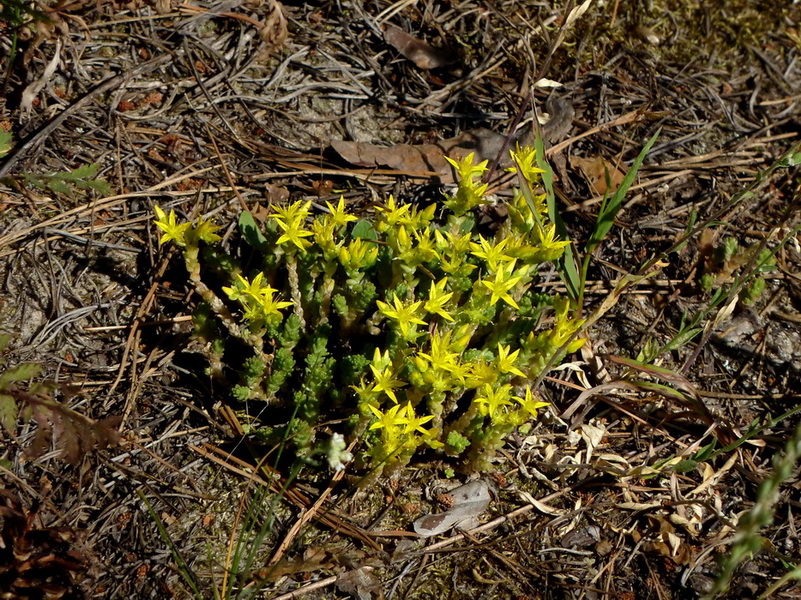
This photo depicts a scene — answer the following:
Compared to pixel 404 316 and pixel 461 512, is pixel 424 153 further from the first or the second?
pixel 461 512

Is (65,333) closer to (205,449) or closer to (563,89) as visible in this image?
(205,449)

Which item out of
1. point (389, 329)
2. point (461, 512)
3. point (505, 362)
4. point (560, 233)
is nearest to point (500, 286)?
point (505, 362)

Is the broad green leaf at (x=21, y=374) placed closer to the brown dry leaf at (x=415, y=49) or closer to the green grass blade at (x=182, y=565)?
the green grass blade at (x=182, y=565)

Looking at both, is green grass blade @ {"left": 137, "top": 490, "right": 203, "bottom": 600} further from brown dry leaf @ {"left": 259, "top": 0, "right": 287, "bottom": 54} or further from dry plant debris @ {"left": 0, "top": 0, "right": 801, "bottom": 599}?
brown dry leaf @ {"left": 259, "top": 0, "right": 287, "bottom": 54}

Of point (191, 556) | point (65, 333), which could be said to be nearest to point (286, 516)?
point (191, 556)

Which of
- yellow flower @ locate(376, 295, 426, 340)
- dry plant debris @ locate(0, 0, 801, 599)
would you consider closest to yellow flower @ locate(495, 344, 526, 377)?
yellow flower @ locate(376, 295, 426, 340)

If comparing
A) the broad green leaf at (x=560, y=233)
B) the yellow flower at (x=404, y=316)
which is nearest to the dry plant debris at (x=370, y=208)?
the broad green leaf at (x=560, y=233)
